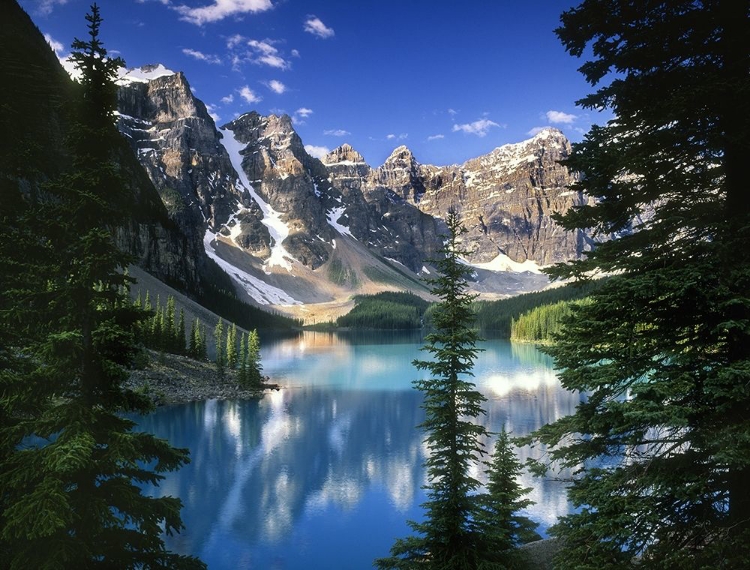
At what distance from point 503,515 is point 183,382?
2182 inches

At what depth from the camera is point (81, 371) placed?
29.2 ft

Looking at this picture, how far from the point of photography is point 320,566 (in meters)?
24.2

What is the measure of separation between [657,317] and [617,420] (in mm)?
1746

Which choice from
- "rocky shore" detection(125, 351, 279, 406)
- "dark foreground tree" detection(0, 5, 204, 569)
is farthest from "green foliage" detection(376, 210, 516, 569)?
"rocky shore" detection(125, 351, 279, 406)

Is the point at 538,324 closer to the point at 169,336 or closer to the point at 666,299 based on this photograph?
the point at 169,336

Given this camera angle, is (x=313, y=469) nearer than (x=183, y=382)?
Yes

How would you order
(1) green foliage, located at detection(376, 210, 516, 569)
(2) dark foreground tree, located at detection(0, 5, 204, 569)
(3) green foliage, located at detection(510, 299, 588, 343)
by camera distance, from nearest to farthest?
(2) dark foreground tree, located at detection(0, 5, 204, 569) < (1) green foliage, located at detection(376, 210, 516, 569) < (3) green foliage, located at detection(510, 299, 588, 343)

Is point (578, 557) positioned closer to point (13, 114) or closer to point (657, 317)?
point (657, 317)

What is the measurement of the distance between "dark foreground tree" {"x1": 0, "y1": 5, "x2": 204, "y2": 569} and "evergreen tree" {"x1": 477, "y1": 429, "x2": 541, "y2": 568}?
8.80 metres

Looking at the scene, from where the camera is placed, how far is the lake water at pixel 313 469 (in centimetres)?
2653

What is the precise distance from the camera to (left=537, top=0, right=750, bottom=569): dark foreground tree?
6.43 metres

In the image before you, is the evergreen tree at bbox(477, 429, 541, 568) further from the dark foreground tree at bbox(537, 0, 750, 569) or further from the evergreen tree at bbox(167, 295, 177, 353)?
the evergreen tree at bbox(167, 295, 177, 353)

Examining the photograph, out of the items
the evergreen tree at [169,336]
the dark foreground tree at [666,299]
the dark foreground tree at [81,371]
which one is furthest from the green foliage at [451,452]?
the evergreen tree at [169,336]

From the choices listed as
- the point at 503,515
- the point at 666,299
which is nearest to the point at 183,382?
the point at 503,515
